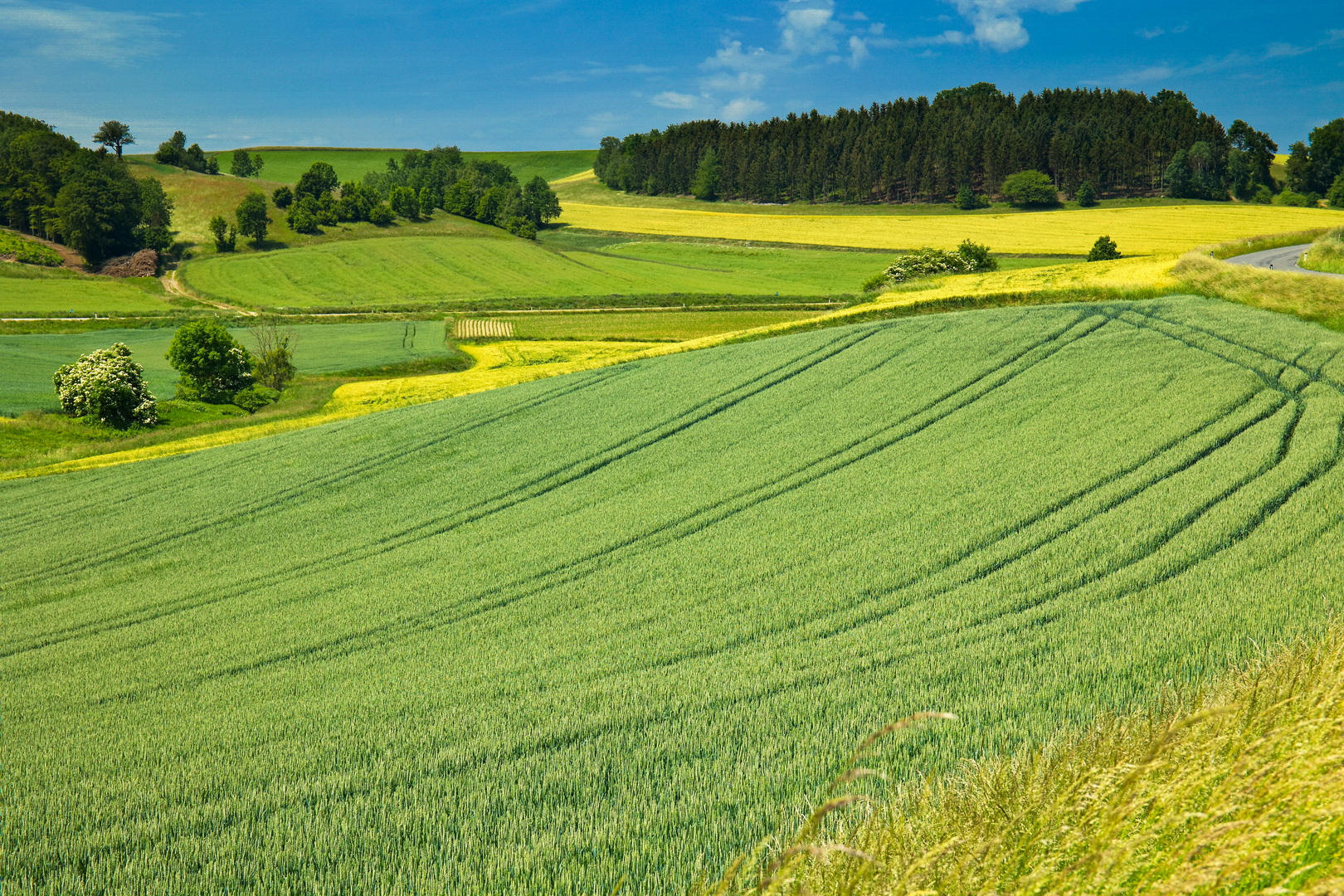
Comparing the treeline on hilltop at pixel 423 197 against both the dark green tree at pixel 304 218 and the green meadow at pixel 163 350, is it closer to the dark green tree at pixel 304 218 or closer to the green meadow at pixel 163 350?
the dark green tree at pixel 304 218

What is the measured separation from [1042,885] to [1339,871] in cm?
120

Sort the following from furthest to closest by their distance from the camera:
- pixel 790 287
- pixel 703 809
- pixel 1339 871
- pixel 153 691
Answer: pixel 790 287
pixel 153 691
pixel 703 809
pixel 1339 871

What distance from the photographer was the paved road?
3344 cm

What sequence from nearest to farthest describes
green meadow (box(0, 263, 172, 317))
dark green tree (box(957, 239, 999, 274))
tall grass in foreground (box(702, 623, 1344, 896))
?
1. tall grass in foreground (box(702, 623, 1344, 896))
2. dark green tree (box(957, 239, 999, 274))
3. green meadow (box(0, 263, 172, 317))

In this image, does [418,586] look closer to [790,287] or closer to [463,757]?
[463,757]

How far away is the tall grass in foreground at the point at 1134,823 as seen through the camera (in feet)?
10.8

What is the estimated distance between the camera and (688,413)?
22453mm

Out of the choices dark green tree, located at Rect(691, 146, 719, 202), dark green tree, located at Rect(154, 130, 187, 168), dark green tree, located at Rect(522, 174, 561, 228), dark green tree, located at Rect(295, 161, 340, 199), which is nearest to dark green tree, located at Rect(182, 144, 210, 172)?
dark green tree, located at Rect(154, 130, 187, 168)

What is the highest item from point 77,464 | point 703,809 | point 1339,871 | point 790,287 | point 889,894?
point 790,287

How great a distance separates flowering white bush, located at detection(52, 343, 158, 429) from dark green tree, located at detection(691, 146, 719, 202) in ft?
382

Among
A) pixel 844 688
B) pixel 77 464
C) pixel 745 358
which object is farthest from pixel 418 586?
pixel 77 464

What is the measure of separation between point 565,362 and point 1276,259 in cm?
3447

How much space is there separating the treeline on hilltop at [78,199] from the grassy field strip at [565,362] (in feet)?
222

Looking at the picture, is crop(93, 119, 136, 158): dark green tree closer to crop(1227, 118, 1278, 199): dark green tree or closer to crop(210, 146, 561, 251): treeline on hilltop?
crop(210, 146, 561, 251): treeline on hilltop
